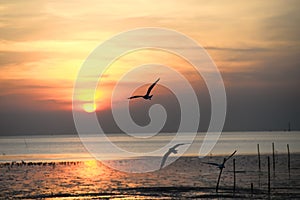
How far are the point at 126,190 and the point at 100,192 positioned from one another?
3.37 m

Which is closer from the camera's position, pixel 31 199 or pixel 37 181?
pixel 31 199

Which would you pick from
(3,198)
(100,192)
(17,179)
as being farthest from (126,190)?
(17,179)

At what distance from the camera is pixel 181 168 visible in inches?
3514

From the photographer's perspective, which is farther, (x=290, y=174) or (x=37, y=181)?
(x=290, y=174)

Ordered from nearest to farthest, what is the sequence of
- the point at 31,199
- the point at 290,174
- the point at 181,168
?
1. the point at 31,199
2. the point at 290,174
3. the point at 181,168

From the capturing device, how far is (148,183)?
66562 millimetres

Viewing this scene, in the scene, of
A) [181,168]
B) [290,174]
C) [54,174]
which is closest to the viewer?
[290,174]

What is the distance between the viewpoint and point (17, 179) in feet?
241

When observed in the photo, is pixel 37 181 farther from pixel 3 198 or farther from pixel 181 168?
pixel 181 168

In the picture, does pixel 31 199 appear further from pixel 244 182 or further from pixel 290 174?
pixel 290 174

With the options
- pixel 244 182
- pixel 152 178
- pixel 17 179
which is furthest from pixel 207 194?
pixel 17 179

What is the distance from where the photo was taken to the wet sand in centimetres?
5483

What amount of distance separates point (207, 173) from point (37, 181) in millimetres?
24005

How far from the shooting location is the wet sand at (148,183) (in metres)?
54.8
